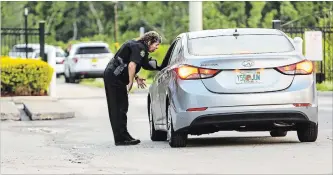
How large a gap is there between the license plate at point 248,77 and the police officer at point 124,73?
1879mm

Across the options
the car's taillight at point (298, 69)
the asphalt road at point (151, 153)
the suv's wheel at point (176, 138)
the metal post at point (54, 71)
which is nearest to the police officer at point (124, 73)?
the asphalt road at point (151, 153)

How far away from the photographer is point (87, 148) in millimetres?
15609

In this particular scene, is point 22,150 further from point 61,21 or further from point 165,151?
point 61,21

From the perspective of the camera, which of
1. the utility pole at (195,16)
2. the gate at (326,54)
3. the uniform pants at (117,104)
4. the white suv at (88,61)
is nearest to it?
the uniform pants at (117,104)

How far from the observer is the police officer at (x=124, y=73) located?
15.7 metres

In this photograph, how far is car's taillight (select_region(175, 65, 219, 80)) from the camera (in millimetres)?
14328

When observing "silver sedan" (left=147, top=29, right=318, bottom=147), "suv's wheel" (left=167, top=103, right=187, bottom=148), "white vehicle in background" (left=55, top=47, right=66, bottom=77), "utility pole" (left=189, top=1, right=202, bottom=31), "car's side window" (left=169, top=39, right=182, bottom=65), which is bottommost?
"white vehicle in background" (left=55, top=47, right=66, bottom=77)

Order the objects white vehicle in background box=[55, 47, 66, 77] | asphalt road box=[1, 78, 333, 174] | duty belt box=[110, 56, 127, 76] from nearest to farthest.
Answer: asphalt road box=[1, 78, 333, 174] → duty belt box=[110, 56, 127, 76] → white vehicle in background box=[55, 47, 66, 77]

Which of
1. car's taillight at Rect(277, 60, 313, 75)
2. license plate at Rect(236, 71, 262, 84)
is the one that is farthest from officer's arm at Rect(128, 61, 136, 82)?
car's taillight at Rect(277, 60, 313, 75)

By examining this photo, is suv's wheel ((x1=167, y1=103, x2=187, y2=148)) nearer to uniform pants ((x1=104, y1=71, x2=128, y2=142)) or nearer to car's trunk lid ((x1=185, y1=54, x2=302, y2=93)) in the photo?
car's trunk lid ((x1=185, y1=54, x2=302, y2=93))

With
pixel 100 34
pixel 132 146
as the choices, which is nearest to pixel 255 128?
pixel 132 146

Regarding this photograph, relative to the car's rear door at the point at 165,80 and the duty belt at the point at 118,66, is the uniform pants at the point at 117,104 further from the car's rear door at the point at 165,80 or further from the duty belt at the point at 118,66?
the car's rear door at the point at 165,80

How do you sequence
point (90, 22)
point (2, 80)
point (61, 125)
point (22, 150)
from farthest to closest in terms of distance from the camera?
point (90, 22) → point (2, 80) → point (61, 125) → point (22, 150)

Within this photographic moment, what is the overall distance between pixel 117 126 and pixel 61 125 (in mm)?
5422
